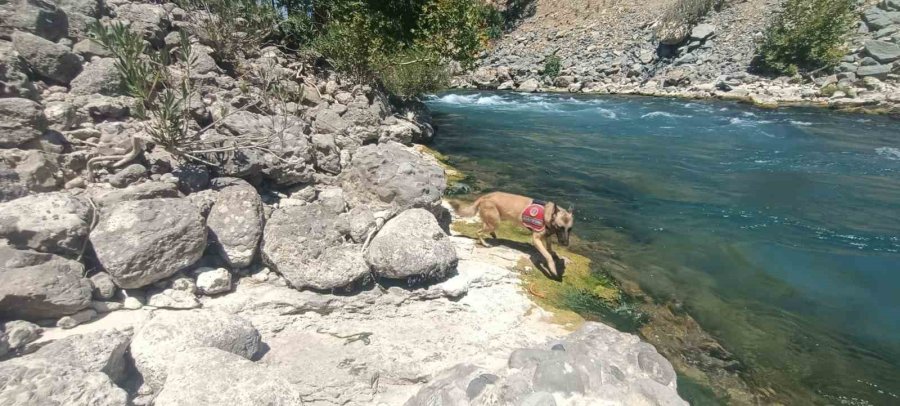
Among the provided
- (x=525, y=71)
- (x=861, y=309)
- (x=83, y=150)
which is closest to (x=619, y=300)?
(x=861, y=309)

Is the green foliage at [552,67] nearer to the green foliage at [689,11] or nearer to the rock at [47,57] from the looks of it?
the green foliage at [689,11]

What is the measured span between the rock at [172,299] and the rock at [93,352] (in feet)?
3.38

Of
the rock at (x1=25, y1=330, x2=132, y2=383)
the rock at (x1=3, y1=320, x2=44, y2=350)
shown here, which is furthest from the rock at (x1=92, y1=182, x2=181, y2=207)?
the rock at (x1=25, y1=330, x2=132, y2=383)

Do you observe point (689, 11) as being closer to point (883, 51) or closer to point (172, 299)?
point (883, 51)

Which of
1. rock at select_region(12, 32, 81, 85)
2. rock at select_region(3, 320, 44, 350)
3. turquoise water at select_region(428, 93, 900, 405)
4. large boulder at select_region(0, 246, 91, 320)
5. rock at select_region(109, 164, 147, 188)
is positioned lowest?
turquoise water at select_region(428, 93, 900, 405)

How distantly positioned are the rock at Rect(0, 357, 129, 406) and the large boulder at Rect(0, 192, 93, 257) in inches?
72.2

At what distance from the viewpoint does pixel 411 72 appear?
1731 centimetres

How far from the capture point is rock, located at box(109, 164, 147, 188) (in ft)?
21.2

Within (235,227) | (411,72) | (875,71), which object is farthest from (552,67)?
(235,227)

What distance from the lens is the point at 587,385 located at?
Result: 4.74 metres

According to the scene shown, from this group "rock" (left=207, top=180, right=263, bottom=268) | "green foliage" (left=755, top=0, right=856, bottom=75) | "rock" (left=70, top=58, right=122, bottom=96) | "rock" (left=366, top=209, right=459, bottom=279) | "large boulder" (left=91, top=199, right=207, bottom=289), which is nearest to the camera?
"large boulder" (left=91, top=199, right=207, bottom=289)

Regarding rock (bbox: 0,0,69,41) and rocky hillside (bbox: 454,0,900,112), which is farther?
rocky hillside (bbox: 454,0,900,112)

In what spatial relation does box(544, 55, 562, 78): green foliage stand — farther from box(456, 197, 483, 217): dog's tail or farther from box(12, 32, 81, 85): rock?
box(12, 32, 81, 85): rock

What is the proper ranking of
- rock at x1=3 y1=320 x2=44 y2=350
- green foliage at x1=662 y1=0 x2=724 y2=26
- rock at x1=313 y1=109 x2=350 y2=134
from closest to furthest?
rock at x1=3 y1=320 x2=44 y2=350
rock at x1=313 y1=109 x2=350 y2=134
green foliage at x1=662 y1=0 x2=724 y2=26
